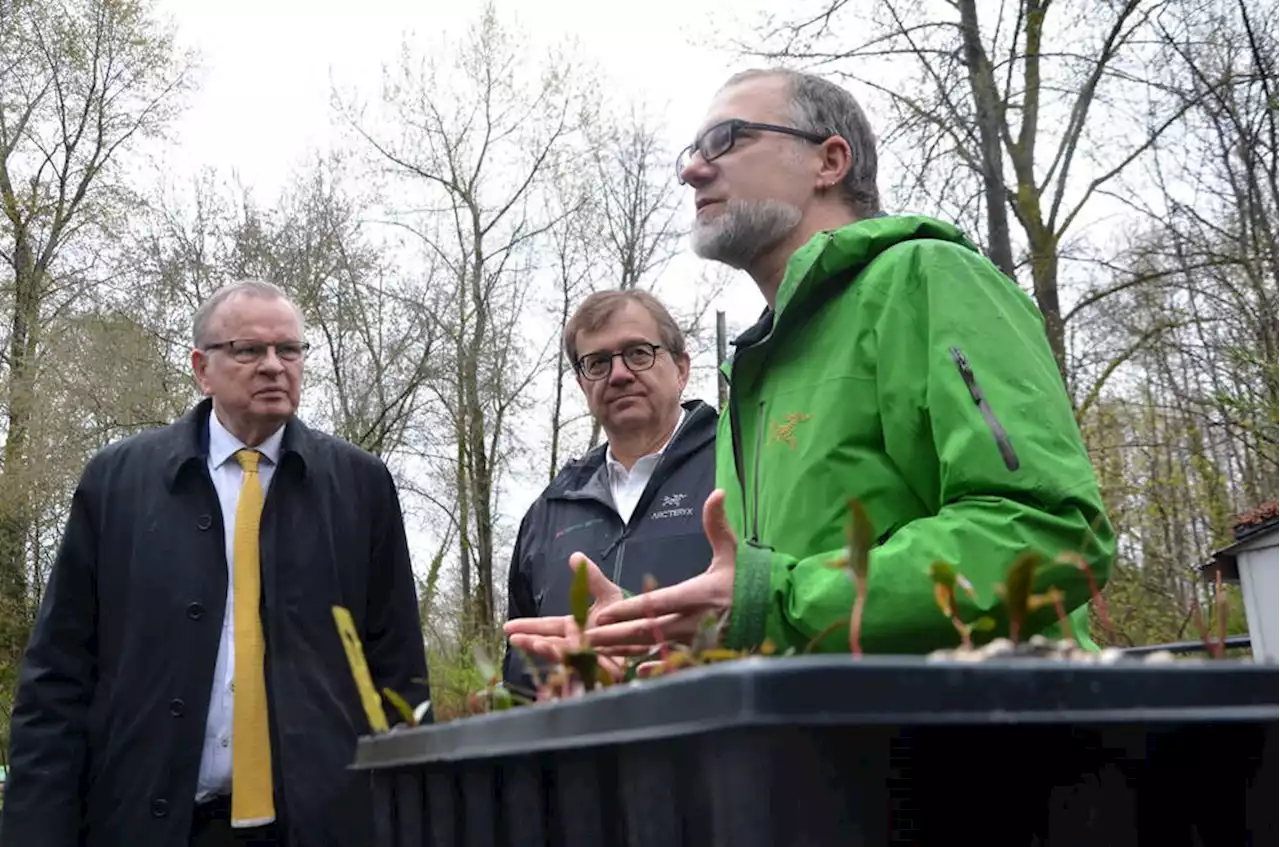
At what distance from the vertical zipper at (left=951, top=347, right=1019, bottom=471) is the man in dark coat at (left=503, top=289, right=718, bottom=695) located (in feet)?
6.29

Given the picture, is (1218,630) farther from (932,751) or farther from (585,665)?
(585,665)

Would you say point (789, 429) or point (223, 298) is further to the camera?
point (223, 298)

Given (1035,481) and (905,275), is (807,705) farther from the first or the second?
(905,275)

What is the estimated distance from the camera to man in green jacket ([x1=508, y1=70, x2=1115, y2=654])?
4.71 feet

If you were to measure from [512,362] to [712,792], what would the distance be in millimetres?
22209

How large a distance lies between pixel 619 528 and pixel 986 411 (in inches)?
87.8

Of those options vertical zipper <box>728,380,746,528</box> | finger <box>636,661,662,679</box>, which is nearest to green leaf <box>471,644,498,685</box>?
finger <box>636,661,662,679</box>

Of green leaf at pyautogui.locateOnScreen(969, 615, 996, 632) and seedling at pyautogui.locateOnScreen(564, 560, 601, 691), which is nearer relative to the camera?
seedling at pyautogui.locateOnScreen(564, 560, 601, 691)

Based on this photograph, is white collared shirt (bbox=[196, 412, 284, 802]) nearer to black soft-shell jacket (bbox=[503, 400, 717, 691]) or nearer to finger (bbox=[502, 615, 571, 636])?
black soft-shell jacket (bbox=[503, 400, 717, 691])

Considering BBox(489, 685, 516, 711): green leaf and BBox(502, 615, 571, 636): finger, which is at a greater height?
BBox(502, 615, 571, 636): finger

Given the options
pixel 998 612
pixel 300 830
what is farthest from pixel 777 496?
pixel 300 830

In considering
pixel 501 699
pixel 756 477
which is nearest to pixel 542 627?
pixel 756 477

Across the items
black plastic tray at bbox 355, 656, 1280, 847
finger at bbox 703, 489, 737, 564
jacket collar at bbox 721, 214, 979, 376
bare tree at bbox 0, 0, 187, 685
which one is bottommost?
black plastic tray at bbox 355, 656, 1280, 847

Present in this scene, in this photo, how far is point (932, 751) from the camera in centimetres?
87
